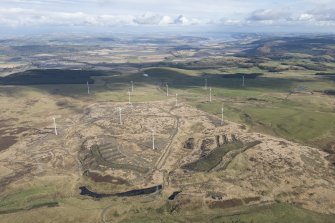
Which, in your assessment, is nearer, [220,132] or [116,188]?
[116,188]

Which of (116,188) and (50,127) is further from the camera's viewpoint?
(50,127)

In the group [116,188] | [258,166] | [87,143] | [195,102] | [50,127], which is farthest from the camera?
[195,102]

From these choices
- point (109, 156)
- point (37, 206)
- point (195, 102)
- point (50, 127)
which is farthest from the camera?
point (195, 102)

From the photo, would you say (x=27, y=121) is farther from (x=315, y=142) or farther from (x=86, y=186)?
(x=315, y=142)

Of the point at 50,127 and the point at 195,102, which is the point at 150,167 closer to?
the point at 50,127

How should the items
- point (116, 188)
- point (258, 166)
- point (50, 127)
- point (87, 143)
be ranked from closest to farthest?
point (116, 188)
point (258, 166)
point (87, 143)
point (50, 127)

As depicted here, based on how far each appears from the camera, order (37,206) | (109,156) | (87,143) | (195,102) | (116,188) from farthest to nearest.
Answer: (195,102) < (87,143) < (109,156) < (116,188) < (37,206)

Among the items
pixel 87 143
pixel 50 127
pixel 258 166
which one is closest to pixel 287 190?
pixel 258 166

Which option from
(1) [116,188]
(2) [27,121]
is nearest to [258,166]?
(1) [116,188]
